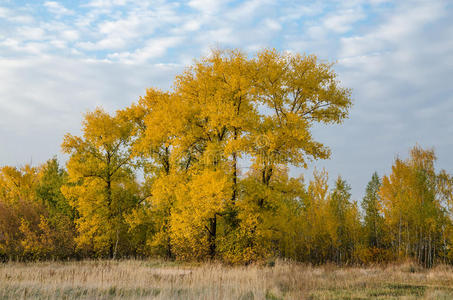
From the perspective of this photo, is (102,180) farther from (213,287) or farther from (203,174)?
(213,287)

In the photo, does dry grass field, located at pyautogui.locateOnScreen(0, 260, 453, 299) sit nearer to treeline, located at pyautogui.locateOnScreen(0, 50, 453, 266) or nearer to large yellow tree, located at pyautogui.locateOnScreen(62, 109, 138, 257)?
treeline, located at pyautogui.locateOnScreen(0, 50, 453, 266)

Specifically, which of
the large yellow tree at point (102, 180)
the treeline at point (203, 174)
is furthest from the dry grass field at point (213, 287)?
the large yellow tree at point (102, 180)

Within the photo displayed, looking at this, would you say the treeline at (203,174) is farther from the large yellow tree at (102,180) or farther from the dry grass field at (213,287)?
the dry grass field at (213,287)

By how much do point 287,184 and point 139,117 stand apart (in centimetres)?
1425

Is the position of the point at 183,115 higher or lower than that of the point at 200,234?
higher

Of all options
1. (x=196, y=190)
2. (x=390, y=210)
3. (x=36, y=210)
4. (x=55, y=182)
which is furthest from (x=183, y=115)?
(x=390, y=210)

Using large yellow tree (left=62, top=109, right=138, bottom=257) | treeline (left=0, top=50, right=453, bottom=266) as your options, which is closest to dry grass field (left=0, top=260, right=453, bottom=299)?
treeline (left=0, top=50, right=453, bottom=266)

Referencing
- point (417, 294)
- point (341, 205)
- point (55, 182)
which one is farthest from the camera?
point (341, 205)

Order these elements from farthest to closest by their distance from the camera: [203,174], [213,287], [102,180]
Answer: [102,180] < [203,174] < [213,287]

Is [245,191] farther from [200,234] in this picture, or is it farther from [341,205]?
[341,205]

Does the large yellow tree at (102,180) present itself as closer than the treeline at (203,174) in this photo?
No

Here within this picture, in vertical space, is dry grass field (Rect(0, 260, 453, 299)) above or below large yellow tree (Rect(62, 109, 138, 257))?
below

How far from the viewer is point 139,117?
29.2 metres

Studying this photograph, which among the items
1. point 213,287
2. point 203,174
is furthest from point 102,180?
point 213,287
